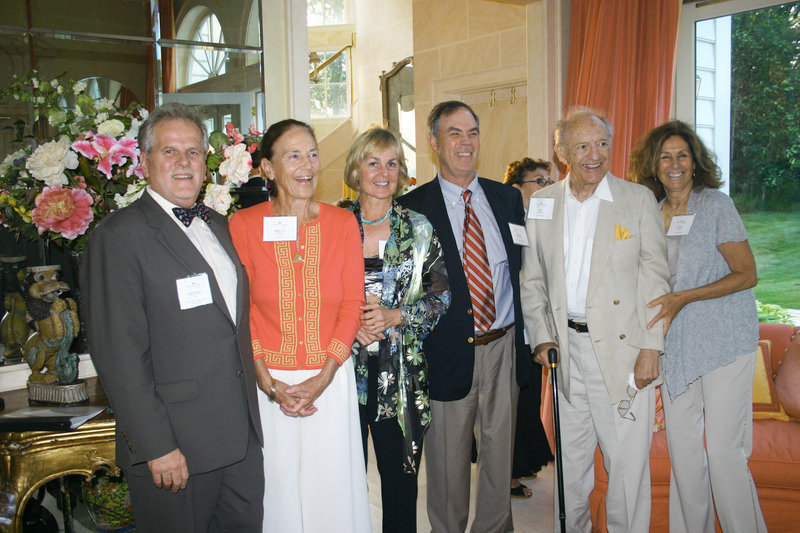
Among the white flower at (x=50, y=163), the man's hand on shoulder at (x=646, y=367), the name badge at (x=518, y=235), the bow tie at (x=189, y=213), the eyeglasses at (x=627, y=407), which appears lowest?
the eyeglasses at (x=627, y=407)

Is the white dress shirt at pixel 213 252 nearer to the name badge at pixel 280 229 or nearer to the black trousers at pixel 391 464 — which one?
the name badge at pixel 280 229

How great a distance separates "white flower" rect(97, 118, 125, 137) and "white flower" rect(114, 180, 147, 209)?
203 mm

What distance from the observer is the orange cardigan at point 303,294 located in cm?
222

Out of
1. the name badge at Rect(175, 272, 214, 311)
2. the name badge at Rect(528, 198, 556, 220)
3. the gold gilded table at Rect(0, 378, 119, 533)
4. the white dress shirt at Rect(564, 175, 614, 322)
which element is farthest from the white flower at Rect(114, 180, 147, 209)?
the white dress shirt at Rect(564, 175, 614, 322)

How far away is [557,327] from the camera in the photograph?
267 centimetres

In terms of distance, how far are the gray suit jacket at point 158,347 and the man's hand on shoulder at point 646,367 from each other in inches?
61.4

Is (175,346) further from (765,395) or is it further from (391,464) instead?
(765,395)

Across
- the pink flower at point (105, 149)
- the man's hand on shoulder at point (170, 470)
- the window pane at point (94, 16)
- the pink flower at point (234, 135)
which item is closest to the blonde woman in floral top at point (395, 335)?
the pink flower at point (234, 135)

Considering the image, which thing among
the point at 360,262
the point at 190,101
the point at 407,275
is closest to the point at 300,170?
the point at 360,262

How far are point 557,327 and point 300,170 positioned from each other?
1261mm

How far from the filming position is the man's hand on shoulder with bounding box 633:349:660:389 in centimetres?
254

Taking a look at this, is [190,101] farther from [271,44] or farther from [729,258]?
[729,258]

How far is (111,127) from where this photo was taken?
2332mm

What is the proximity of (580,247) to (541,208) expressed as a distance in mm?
253
